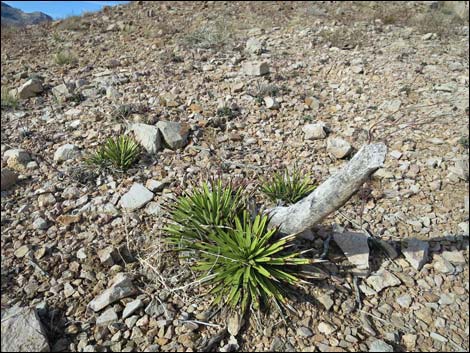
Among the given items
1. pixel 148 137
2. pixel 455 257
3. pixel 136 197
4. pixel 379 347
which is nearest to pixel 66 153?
pixel 148 137

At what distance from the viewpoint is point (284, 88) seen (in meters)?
7.38

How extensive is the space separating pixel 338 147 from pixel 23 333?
504 cm

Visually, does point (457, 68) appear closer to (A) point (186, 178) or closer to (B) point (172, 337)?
(A) point (186, 178)

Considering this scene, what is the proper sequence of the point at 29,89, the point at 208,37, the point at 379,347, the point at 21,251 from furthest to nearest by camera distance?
the point at 208,37 → the point at 29,89 → the point at 21,251 → the point at 379,347

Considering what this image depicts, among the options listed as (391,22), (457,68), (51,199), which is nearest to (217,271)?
(51,199)

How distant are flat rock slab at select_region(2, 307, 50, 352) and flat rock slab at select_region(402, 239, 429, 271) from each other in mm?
4018

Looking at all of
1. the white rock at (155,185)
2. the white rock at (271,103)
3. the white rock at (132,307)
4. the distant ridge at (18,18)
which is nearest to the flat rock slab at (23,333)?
the white rock at (132,307)

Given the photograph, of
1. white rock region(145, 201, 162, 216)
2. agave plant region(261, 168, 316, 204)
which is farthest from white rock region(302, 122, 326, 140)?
white rock region(145, 201, 162, 216)

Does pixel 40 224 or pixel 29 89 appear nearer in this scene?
pixel 40 224

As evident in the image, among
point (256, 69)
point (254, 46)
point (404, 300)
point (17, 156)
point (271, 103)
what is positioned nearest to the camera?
point (404, 300)

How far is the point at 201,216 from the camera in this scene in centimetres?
379

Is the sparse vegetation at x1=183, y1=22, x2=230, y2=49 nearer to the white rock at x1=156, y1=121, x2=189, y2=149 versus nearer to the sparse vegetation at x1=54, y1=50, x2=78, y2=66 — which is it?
the sparse vegetation at x1=54, y1=50, x2=78, y2=66

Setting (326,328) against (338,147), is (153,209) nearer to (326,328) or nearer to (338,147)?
(326,328)

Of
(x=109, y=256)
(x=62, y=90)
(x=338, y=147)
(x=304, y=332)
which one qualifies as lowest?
(x=304, y=332)
